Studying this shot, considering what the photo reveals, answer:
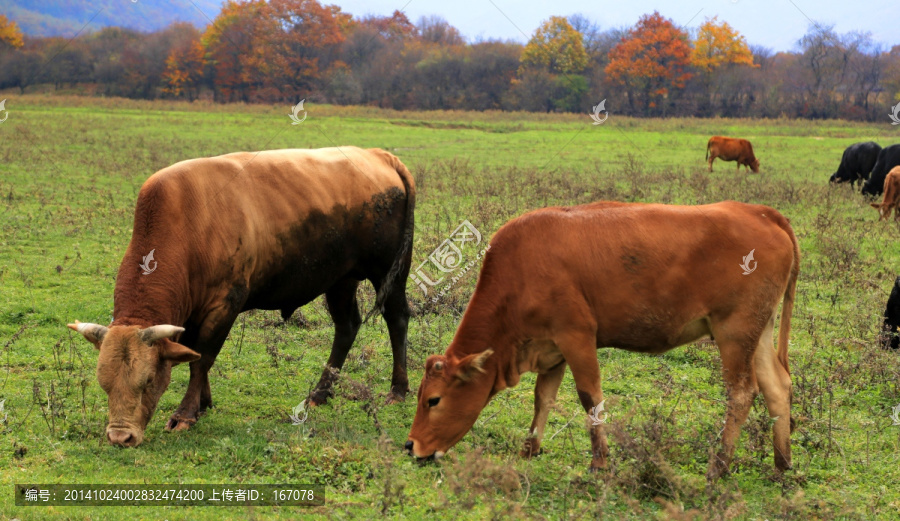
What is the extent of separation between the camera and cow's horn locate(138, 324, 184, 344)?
17.3ft

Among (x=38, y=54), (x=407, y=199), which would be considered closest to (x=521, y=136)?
(x=407, y=199)

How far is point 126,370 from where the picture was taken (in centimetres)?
530

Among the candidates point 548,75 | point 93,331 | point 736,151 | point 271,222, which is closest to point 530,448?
point 271,222

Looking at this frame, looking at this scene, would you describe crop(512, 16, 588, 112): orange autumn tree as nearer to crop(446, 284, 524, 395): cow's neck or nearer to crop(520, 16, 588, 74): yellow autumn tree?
crop(520, 16, 588, 74): yellow autumn tree

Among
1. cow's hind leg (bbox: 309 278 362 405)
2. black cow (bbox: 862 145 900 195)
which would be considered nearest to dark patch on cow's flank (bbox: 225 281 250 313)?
cow's hind leg (bbox: 309 278 362 405)

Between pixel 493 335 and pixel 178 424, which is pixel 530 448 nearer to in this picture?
pixel 493 335

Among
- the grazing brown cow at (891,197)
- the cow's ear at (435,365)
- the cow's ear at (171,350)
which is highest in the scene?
the grazing brown cow at (891,197)

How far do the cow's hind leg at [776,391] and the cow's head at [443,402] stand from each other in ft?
Result: 6.07

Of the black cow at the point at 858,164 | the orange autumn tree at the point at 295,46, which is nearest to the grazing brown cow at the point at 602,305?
the black cow at the point at 858,164

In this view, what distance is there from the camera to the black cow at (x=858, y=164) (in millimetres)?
21172

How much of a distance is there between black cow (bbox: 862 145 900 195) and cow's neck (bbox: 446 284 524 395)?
53.9ft

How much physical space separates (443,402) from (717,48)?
48.7 metres

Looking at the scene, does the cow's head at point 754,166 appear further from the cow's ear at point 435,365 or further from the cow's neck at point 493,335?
the cow's ear at point 435,365

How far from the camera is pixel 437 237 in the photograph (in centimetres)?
1208
